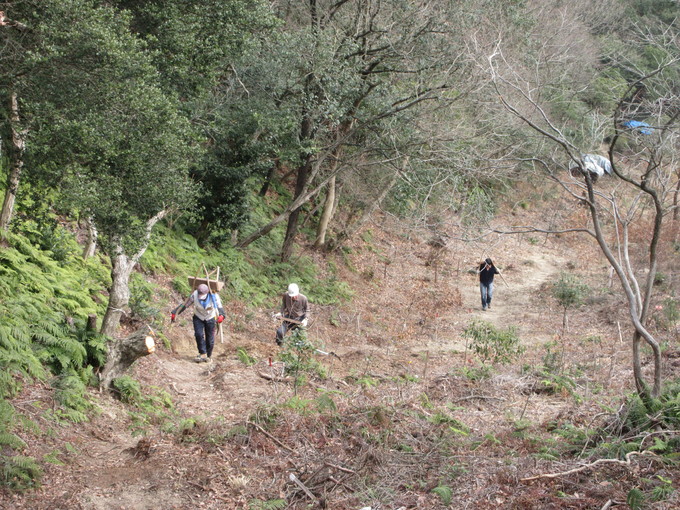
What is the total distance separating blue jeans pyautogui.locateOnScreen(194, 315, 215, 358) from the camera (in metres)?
12.1

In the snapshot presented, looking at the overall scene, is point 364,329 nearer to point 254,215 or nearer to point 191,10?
point 254,215

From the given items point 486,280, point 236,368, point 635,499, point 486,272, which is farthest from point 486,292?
point 635,499

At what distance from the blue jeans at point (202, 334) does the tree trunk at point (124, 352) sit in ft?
7.11

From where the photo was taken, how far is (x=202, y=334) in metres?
12.1

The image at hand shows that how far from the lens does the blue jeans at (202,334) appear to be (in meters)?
12.1

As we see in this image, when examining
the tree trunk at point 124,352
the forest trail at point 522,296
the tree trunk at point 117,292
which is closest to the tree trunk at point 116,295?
the tree trunk at point 117,292

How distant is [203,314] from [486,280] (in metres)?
10.0

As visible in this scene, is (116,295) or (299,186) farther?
(299,186)

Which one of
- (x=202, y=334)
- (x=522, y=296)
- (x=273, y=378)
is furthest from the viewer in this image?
(x=522, y=296)

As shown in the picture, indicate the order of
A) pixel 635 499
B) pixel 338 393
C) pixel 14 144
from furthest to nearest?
pixel 338 393
pixel 14 144
pixel 635 499

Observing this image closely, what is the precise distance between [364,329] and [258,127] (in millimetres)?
5840

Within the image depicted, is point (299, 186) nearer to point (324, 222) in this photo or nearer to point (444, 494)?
point (324, 222)

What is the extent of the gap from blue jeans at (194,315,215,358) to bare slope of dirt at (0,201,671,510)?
0.33 metres

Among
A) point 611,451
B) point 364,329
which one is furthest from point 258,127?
point 611,451
